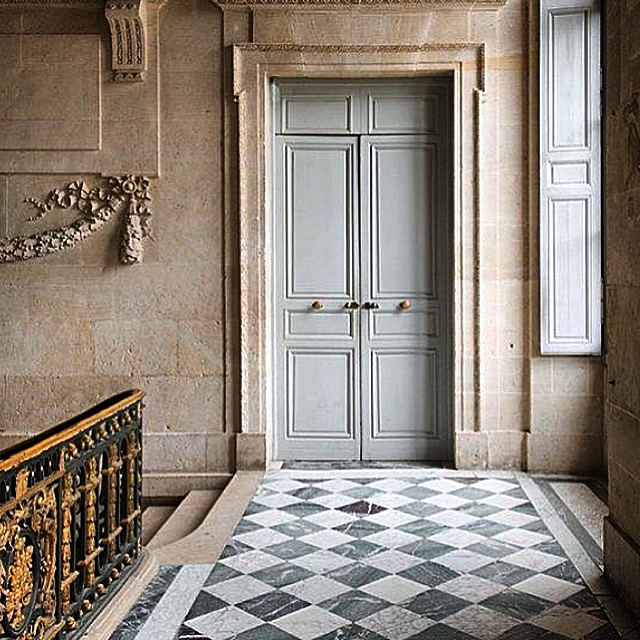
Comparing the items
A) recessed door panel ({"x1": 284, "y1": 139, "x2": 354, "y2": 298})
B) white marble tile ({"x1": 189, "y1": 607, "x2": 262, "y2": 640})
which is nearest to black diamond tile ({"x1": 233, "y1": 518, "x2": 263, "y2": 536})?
white marble tile ({"x1": 189, "y1": 607, "x2": 262, "y2": 640})

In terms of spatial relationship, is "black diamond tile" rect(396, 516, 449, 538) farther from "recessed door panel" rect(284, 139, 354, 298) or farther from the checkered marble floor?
"recessed door panel" rect(284, 139, 354, 298)

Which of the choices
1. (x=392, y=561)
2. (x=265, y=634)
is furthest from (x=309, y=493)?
(x=265, y=634)

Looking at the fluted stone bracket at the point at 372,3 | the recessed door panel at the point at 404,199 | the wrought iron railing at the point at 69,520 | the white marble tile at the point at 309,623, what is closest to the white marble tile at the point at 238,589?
the white marble tile at the point at 309,623

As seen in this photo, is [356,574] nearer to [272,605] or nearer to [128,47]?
[272,605]

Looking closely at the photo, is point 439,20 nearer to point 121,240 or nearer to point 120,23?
point 120,23

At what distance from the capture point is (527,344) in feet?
21.9

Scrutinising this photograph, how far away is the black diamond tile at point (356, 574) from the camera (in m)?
4.37

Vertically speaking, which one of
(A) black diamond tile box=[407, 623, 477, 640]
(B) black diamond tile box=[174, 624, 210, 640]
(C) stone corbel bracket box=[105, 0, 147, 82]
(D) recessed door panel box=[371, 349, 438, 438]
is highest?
(C) stone corbel bracket box=[105, 0, 147, 82]

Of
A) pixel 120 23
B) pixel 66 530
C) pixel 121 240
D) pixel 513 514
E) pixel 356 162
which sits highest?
pixel 120 23

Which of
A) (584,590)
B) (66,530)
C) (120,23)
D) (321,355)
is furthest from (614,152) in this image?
(120,23)

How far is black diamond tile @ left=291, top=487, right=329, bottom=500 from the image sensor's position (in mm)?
6012

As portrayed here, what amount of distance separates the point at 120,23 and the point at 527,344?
3.61 metres

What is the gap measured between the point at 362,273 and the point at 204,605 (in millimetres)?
3429

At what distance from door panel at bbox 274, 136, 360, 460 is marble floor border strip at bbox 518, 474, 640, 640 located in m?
1.49
